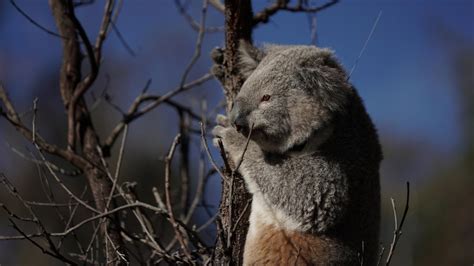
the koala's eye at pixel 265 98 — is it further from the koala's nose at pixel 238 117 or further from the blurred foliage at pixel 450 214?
the blurred foliage at pixel 450 214

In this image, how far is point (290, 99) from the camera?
3.43m

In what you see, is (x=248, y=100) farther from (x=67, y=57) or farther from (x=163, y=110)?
(x=163, y=110)

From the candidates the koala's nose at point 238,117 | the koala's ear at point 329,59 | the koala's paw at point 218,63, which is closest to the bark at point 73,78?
the koala's paw at point 218,63

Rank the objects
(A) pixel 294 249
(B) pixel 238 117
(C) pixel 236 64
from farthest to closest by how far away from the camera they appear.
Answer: (C) pixel 236 64 < (A) pixel 294 249 < (B) pixel 238 117

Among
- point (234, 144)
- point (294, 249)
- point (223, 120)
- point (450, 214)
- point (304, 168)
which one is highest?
point (223, 120)

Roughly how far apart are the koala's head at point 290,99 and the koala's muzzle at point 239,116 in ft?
0.06

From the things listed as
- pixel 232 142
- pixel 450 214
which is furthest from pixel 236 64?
pixel 450 214

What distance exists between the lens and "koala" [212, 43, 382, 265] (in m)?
3.38

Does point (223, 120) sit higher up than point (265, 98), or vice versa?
point (265, 98)

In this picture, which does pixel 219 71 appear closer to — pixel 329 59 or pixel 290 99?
pixel 290 99

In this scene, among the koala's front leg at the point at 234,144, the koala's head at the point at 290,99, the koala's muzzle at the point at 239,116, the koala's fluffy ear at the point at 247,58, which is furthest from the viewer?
the koala's fluffy ear at the point at 247,58

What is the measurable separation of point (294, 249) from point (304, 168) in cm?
40

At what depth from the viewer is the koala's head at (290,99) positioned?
3350 millimetres

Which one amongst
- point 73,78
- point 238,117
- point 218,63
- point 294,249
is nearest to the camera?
point 238,117
